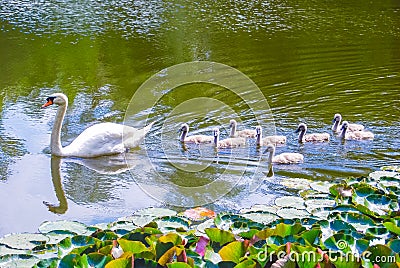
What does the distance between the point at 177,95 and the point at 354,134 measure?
310 cm

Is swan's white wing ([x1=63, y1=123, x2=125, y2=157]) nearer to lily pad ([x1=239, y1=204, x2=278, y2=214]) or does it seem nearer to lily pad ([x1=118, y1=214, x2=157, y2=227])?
lily pad ([x1=118, y1=214, x2=157, y2=227])

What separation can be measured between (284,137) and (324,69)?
13.1 feet

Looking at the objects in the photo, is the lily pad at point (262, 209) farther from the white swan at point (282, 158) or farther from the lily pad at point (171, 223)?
the white swan at point (282, 158)

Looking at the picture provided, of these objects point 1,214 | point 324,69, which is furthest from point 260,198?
point 324,69

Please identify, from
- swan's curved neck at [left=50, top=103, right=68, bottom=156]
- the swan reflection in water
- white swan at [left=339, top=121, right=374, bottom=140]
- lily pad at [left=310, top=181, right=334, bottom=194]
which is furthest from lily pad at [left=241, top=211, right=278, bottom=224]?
white swan at [left=339, top=121, right=374, bottom=140]

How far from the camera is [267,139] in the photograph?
26.2ft

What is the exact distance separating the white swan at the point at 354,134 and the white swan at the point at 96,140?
246 centimetres

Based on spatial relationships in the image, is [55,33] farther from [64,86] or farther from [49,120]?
[49,120]

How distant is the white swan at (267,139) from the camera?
8.00 meters

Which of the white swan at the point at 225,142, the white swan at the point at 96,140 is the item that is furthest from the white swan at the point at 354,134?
the white swan at the point at 96,140

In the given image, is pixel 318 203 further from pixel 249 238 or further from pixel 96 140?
pixel 96 140

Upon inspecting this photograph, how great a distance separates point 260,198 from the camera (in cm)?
645

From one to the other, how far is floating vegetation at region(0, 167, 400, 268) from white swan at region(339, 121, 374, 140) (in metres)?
2.21

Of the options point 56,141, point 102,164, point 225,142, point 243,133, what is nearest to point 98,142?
point 102,164
